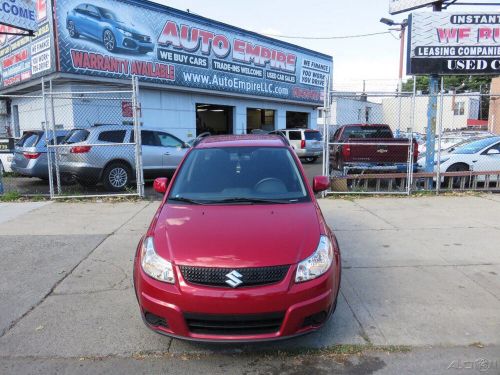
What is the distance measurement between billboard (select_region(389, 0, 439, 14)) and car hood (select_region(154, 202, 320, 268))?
897 centimetres

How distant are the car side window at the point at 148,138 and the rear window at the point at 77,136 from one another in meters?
1.66

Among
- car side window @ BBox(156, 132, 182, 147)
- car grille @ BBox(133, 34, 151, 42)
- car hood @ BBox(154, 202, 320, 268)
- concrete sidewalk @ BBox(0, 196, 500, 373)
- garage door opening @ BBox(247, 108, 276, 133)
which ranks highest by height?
car grille @ BBox(133, 34, 151, 42)

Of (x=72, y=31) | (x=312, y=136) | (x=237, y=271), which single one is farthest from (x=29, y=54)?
(x=237, y=271)

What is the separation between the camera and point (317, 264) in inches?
128

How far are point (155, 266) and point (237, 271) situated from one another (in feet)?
2.20

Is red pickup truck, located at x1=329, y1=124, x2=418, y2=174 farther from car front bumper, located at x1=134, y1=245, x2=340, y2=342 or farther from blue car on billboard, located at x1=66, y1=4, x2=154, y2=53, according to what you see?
blue car on billboard, located at x1=66, y1=4, x2=154, y2=53

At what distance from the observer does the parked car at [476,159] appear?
1100cm

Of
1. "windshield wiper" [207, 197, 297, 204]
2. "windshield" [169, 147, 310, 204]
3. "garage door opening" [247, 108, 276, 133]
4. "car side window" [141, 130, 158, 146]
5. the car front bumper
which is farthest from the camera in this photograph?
"garage door opening" [247, 108, 276, 133]

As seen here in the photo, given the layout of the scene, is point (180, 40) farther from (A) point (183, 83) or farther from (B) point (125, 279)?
(B) point (125, 279)

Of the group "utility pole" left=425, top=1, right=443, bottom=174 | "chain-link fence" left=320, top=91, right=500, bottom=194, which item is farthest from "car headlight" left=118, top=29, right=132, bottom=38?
"utility pole" left=425, top=1, right=443, bottom=174

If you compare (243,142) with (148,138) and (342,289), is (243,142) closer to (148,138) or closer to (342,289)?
(342,289)

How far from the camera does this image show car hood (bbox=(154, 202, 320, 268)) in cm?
315

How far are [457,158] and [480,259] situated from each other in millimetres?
6373

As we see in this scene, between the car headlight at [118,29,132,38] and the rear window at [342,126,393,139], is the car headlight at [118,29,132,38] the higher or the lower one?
the higher one
